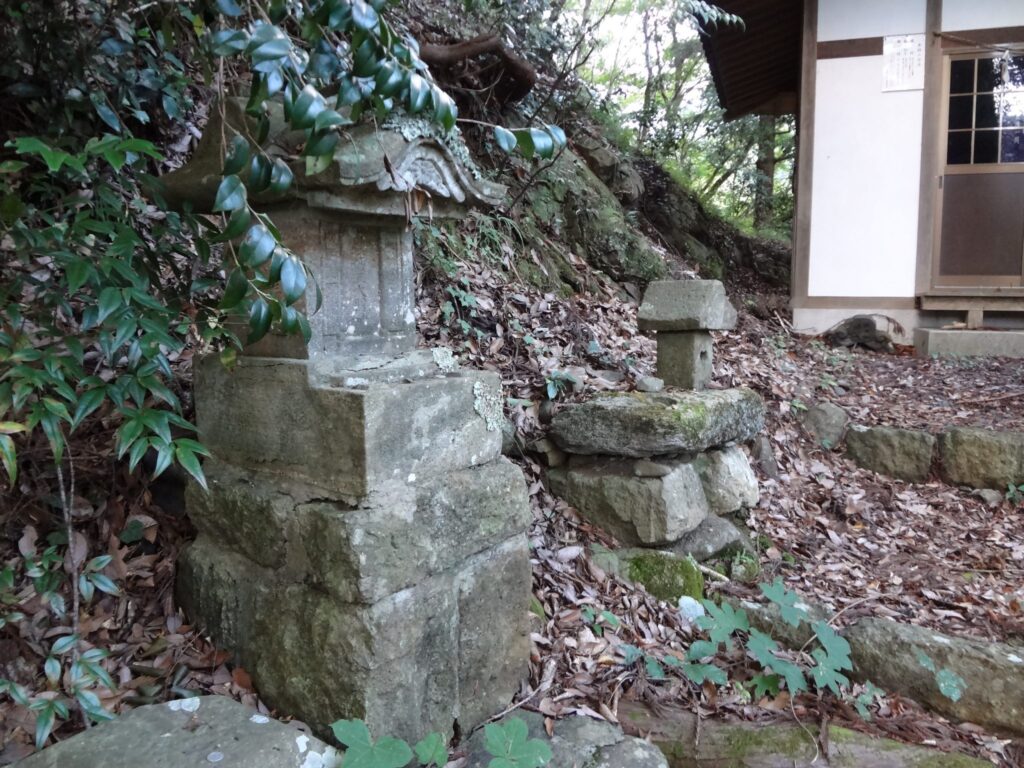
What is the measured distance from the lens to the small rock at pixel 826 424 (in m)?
5.04

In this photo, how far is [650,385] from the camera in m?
3.63

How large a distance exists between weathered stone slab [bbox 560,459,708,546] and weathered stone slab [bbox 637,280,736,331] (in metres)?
0.75

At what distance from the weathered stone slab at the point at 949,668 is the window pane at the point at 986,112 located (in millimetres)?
6364

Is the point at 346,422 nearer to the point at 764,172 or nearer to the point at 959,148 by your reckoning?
the point at 959,148

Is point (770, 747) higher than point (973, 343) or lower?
lower

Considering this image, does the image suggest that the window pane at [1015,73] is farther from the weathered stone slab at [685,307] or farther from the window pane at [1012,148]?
the weathered stone slab at [685,307]

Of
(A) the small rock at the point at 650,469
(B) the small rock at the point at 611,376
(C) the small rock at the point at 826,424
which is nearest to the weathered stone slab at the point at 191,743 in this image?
(A) the small rock at the point at 650,469

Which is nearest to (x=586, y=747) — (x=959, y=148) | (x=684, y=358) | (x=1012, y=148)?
(x=684, y=358)

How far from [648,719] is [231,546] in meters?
1.46

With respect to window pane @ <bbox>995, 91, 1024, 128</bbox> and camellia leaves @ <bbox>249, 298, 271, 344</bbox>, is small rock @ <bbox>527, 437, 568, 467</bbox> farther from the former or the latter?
window pane @ <bbox>995, 91, 1024, 128</bbox>

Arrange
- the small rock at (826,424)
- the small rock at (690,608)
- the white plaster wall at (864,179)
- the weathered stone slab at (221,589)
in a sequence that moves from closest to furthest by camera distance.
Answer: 1. the weathered stone slab at (221,589)
2. the small rock at (690,608)
3. the small rock at (826,424)
4. the white plaster wall at (864,179)

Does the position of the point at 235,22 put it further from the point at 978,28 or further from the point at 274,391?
the point at 978,28

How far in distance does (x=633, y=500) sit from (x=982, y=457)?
9.49 ft

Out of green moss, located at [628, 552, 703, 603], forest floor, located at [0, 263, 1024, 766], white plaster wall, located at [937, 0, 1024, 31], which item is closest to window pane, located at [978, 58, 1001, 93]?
white plaster wall, located at [937, 0, 1024, 31]
